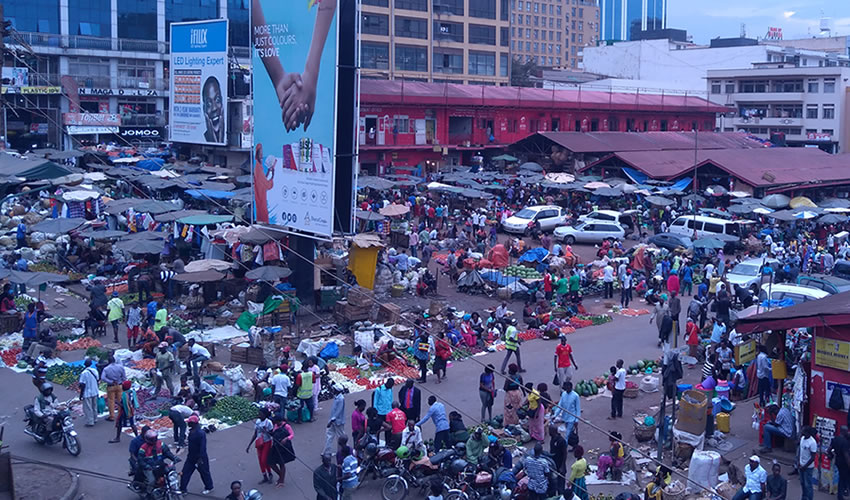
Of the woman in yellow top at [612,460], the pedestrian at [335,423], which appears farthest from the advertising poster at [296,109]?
the woman in yellow top at [612,460]

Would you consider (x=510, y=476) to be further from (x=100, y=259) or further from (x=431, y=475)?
(x=100, y=259)

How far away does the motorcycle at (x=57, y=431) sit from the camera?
13008 mm

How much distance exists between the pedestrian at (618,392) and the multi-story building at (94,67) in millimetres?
46524

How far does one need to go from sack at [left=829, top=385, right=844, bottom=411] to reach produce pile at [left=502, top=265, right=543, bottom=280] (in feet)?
42.4

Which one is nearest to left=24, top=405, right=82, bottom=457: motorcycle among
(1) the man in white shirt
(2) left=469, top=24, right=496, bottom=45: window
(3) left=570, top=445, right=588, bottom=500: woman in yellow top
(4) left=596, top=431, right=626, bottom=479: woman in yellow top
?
(1) the man in white shirt

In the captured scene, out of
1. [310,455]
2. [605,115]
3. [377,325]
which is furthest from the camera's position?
[605,115]

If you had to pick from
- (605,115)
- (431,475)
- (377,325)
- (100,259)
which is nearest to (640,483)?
(431,475)

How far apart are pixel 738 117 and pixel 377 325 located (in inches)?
2395

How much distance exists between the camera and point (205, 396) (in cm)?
1517

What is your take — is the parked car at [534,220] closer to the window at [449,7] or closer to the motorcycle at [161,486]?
the motorcycle at [161,486]

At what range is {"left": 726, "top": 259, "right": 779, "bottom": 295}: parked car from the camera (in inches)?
960

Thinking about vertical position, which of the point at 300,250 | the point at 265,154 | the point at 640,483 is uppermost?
the point at 265,154

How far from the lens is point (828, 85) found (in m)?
68.6

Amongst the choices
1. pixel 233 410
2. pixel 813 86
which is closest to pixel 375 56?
pixel 813 86
